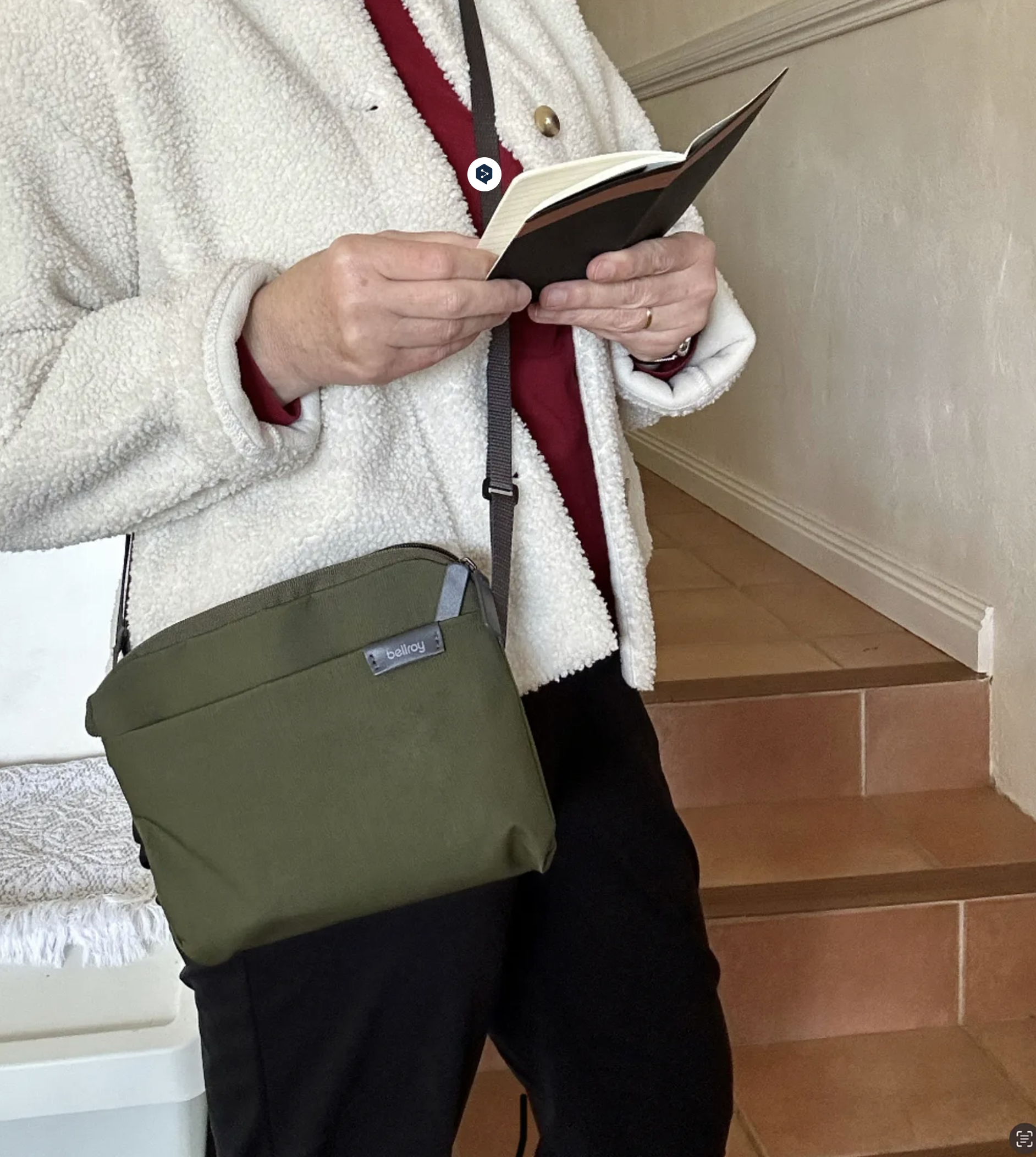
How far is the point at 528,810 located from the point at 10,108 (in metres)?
0.43

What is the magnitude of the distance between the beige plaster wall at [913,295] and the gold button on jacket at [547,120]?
1023 millimetres

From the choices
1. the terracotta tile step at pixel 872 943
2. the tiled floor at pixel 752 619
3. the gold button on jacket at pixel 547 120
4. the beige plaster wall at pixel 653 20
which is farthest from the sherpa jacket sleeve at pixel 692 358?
the beige plaster wall at pixel 653 20

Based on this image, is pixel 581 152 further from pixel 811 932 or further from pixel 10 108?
pixel 811 932

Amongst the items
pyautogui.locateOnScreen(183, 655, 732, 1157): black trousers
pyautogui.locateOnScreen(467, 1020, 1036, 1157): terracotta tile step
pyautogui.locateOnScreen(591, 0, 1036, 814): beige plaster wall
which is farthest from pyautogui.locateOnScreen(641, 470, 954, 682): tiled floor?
pyautogui.locateOnScreen(183, 655, 732, 1157): black trousers

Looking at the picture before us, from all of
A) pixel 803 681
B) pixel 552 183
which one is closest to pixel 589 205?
pixel 552 183

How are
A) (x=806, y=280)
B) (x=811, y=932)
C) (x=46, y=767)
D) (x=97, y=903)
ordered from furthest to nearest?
(x=806, y=280)
(x=811, y=932)
(x=46, y=767)
(x=97, y=903)

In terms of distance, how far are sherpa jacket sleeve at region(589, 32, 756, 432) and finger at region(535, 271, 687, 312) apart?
0.24 feet

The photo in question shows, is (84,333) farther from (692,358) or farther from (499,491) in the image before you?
(692,358)

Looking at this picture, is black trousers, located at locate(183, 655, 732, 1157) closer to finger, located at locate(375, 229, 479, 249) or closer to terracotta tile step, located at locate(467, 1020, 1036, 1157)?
finger, located at locate(375, 229, 479, 249)

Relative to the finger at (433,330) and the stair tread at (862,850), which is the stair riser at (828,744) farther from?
the finger at (433,330)

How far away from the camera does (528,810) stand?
649 millimetres

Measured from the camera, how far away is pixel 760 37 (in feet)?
7.21

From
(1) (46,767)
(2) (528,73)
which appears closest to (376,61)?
(2) (528,73)

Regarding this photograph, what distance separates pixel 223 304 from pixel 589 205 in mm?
178
